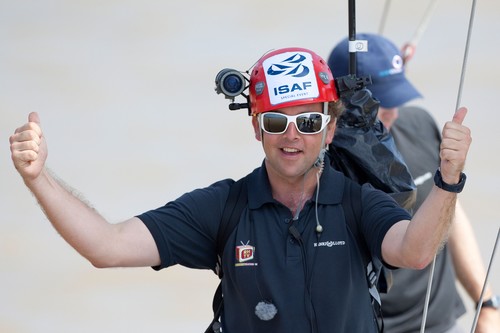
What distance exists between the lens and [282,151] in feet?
14.8

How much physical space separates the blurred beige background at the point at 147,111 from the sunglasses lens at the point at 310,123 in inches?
186

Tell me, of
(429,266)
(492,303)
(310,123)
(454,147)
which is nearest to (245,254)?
(310,123)

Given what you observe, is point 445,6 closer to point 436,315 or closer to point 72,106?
point 72,106

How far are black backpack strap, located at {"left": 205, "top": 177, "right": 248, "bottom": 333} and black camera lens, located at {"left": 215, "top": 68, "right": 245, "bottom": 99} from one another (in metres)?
0.33

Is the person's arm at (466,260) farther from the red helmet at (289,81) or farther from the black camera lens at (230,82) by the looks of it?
the black camera lens at (230,82)

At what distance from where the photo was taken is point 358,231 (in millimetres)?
4465

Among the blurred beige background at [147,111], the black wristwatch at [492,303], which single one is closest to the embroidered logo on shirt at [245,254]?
the black wristwatch at [492,303]

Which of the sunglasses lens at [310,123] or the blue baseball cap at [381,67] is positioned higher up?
the sunglasses lens at [310,123]

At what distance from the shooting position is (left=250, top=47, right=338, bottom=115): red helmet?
14.8 feet

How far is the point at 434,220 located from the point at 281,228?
2.08 feet

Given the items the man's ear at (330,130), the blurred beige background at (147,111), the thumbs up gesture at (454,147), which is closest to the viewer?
the thumbs up gesture at (454,147)

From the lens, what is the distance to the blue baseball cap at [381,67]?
5.93m

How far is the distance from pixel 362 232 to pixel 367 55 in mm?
1709

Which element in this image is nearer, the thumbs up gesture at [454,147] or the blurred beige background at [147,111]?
the thumbs up gesture at [454,147]
